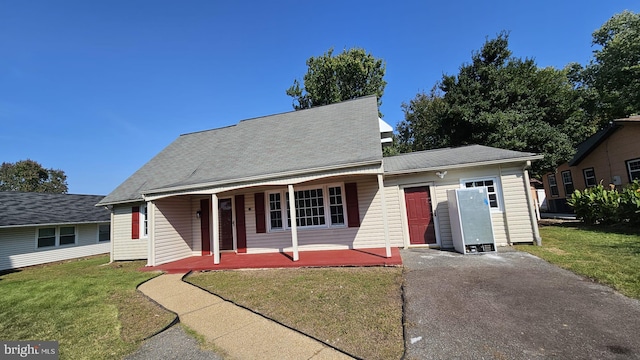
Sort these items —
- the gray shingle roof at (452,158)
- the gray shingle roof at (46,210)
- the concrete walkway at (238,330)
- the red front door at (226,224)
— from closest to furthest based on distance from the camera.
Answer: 1. the concrete walkway at (238,330)
2. the gray shingle roof at (452,158)
3. the red front door at (226,224)
4. the gray shingle roof at (46,210)

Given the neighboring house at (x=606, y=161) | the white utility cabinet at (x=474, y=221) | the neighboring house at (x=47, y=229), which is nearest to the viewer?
the white utility cabinet at (x=474, y=221)

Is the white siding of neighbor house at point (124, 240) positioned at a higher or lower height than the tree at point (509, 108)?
lower

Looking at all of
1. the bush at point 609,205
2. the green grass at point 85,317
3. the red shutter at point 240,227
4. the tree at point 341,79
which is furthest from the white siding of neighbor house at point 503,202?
the tree at point 341,79

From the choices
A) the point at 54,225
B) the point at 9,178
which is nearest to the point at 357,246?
the point at 54,225

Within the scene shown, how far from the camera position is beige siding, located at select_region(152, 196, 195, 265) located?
30.4 feet

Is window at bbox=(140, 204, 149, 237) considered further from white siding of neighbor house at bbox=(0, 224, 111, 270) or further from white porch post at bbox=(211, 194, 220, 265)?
white siding of neighbor house at bbox=(0, 224, 111, 270)

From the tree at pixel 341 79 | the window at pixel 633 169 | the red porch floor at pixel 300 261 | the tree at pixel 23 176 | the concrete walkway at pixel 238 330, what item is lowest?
the concrete walkway at pixel 238 330

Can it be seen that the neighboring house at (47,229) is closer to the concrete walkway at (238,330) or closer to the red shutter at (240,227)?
the red shutter at (240,227)

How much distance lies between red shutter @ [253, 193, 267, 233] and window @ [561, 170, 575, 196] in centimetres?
1978

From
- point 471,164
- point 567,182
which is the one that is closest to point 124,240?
point 471,164

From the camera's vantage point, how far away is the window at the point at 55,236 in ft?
45.8

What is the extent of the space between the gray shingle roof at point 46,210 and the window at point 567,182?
97.0ft

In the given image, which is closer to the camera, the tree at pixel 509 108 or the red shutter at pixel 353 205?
the red shutter at pixel 353 205

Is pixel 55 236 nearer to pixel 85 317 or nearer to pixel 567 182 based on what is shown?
pixel 85 317
